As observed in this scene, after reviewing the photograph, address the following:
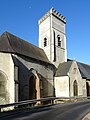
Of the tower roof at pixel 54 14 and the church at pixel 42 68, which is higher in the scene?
the tower roof at pixel 54 14

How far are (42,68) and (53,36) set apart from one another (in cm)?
906

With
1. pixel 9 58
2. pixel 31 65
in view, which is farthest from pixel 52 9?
pixel 9 58

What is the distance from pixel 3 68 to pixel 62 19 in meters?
21.1

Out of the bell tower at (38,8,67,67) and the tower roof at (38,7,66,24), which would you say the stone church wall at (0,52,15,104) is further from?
the tower roof at (38,7,66,24)

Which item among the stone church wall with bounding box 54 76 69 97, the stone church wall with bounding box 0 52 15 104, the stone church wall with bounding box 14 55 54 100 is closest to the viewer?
the stone church wall with bounding box 0 52 15 104

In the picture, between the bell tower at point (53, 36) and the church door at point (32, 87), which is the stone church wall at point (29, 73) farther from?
the bell tower at point (53, 36)

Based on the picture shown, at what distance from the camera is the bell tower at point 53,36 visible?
3522 cm

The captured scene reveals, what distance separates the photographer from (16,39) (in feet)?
90.7

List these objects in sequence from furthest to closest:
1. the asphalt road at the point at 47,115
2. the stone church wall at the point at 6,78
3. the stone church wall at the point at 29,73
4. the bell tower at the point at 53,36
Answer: the bell tower at the point at 53,36, the stone church wall at the point at 29,73, the stone church wall at the point at 6,78, the asphalt road at the point at 47,115

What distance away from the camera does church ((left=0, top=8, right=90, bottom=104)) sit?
22.2 metres

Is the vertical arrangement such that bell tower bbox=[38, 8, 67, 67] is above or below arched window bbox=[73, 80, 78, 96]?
above

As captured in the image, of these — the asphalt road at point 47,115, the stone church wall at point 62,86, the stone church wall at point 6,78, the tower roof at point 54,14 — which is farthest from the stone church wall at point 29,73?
the tower roof at point 54,14

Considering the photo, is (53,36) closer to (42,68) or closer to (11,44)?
(42,68)

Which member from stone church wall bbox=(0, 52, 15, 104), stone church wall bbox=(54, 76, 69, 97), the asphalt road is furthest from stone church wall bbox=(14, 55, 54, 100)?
the asphalt road
